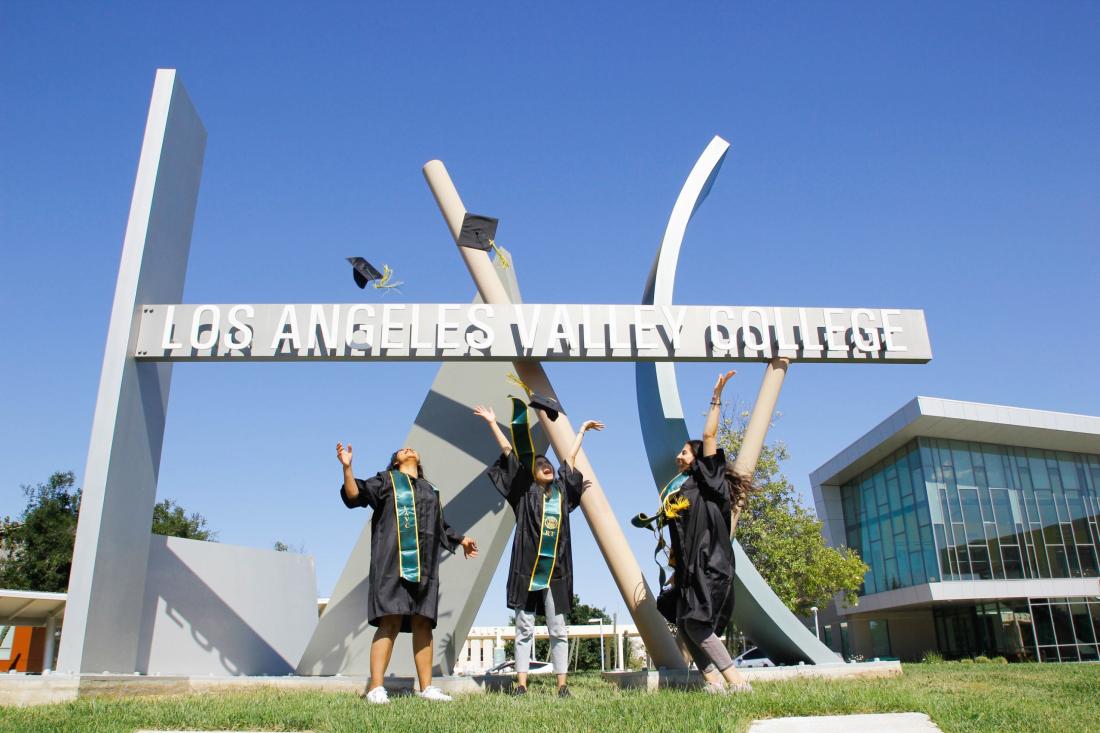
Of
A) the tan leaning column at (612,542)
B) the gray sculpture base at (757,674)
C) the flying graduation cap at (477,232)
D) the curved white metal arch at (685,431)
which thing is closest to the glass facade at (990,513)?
the curved white metal arch at (685,431)

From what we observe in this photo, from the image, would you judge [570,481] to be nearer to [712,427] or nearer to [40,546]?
[712,427]

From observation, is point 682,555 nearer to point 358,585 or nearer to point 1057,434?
point 358,585

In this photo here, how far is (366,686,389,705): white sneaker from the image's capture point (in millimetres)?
→ 5035

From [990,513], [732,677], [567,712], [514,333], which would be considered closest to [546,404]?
[514,333]

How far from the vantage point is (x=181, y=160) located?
7.93 m

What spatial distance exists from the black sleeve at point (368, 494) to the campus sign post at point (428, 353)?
1.71m

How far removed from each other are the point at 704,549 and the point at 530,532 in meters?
1.30

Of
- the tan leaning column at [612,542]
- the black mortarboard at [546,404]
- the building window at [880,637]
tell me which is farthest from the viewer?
the building window at [880,637]

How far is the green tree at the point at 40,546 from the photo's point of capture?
29297mm

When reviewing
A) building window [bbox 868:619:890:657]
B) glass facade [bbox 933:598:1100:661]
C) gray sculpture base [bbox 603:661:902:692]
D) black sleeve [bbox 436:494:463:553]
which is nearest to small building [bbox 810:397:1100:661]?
glass facade [bbox 933:598:1100:661]

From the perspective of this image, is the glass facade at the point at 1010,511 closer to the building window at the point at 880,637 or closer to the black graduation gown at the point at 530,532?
the building window at the point at 880,637

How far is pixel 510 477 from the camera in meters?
6.44

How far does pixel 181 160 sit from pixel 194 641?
15.9ft

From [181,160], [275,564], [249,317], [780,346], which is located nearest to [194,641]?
[275,564]
